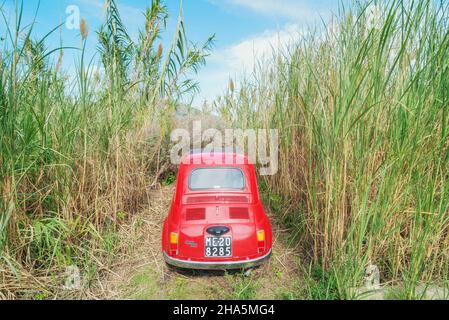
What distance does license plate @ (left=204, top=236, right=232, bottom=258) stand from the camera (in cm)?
224

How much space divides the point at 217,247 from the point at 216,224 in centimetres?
18

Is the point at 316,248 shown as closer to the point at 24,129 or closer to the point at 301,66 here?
the point at 301,66

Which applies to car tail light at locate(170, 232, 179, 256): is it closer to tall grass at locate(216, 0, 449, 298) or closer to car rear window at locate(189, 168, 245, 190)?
car rear window at locate(189, 168, 245, 190)

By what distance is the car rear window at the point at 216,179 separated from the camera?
2.77 metres

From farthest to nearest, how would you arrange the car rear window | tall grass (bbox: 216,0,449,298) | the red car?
the car rear window, the red car, tall grass (bbox: 216,0,449,298)

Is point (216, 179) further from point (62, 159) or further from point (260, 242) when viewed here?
point (62, 159)

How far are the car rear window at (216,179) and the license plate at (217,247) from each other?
2.04ft

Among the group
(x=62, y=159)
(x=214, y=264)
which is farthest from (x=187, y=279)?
(x=62, y=159)

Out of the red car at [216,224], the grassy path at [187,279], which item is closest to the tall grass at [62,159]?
the grassy path at [187,279]

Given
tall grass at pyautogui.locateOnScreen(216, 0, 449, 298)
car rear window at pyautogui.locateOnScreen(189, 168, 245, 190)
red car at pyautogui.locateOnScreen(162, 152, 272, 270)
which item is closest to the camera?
tall grass at pyautogui.locateOnScreen(216, 0, 449, 298)

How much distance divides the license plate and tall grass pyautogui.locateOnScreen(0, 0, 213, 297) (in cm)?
114

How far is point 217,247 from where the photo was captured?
2.24m

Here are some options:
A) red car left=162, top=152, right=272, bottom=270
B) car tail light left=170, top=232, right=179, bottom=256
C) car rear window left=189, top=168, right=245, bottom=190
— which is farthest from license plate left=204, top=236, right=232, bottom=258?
car rear window left=189, top=168, right=245, bottom=190

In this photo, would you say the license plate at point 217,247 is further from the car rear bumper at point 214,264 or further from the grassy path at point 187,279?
the grassy path at point 187,279
